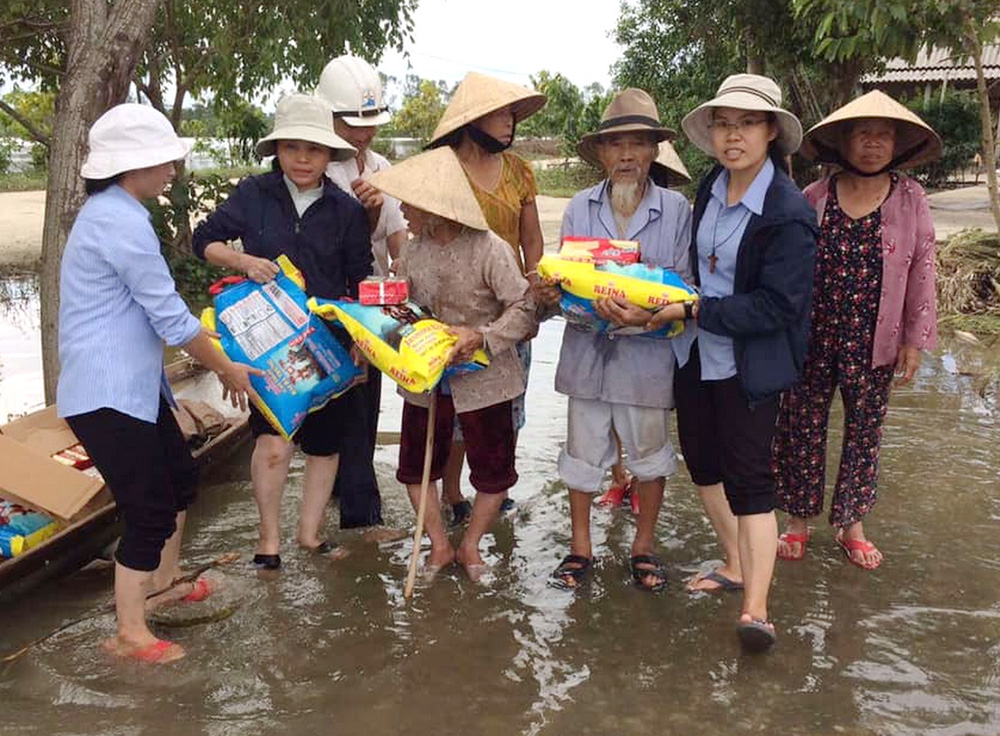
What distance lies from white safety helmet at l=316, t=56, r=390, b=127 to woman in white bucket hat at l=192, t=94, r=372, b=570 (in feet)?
1.09

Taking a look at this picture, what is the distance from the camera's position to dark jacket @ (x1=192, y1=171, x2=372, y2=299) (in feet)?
12.4

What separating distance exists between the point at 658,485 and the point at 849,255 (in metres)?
1.19

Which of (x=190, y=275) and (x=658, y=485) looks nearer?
(x=658, y=485)

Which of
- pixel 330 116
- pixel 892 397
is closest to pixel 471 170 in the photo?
pixel 330 116

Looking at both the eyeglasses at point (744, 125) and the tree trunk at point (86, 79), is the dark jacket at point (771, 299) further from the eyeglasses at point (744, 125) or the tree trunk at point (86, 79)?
the tree trunk at point (86, 79)

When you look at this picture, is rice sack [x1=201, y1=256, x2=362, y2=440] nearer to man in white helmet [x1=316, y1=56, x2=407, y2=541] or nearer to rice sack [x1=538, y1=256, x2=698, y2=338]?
man in white helmet [x1=316, y1=56, x2=407, y2=541]

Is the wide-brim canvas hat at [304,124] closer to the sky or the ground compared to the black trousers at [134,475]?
closer to the sky

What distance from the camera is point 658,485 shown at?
3.87 meters

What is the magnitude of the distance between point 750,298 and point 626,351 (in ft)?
2.04

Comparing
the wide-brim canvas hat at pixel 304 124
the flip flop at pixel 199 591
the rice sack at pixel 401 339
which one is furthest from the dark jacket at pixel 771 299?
the flip flop at pixel 199 591

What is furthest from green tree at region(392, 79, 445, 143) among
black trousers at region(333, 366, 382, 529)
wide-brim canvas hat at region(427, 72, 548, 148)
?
wide-brim canvas hat at region(427, 72, 548, 148)

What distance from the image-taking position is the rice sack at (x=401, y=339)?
3.40m

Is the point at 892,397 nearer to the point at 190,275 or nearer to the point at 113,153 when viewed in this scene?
the point at 113,153

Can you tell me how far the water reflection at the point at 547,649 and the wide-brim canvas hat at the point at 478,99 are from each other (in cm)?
Answer: 188
